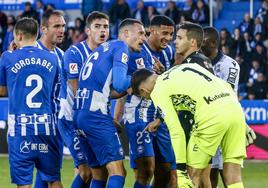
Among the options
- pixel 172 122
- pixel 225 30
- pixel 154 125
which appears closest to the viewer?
pixel 172 122

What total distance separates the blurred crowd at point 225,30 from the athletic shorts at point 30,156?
1081 cm

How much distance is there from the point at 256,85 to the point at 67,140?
35.5ft

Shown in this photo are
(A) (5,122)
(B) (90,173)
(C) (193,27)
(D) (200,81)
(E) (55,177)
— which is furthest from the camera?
(A) (5,122)

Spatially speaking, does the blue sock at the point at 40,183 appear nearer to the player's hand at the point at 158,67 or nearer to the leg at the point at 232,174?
the player's hand at the point at 158,67

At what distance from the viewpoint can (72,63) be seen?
11.4 m

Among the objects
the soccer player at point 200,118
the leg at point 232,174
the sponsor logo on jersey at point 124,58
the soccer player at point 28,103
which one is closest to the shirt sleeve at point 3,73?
the soccer player at point 28,103

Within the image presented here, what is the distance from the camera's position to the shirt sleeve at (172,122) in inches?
353

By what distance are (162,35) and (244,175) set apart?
458 centimetres

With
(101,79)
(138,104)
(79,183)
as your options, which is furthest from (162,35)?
(79,183)

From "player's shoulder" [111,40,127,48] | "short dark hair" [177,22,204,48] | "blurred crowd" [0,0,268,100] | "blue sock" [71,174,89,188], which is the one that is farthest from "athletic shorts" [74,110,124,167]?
"blurred crowd" [0,0,268,100]

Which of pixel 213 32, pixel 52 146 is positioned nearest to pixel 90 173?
pixel 52 146

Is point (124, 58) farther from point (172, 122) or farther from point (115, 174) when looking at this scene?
point (172, 122)

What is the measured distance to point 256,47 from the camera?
74.8ft

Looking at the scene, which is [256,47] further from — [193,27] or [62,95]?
[193,27]
